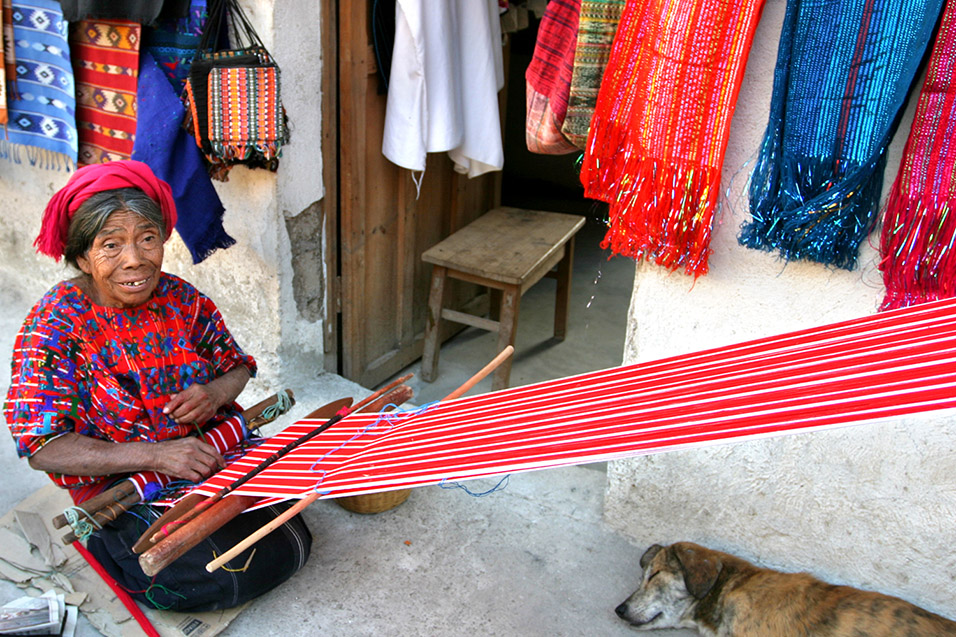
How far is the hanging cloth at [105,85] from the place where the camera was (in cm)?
303

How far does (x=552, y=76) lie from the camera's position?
7.60ft

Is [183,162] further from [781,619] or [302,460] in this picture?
[781,619]

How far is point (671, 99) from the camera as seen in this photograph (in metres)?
2.03

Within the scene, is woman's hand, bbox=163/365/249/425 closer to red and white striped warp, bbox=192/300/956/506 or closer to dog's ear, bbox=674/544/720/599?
red and white striped warp, bbox=192/300/956/506

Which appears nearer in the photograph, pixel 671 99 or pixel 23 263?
pixel 671 99

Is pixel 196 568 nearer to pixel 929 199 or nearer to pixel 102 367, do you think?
pixel 102 367

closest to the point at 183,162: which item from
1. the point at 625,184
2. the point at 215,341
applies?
the point at 215,341

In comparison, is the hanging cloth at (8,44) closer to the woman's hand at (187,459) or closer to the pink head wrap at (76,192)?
the pink head wrap at (76,192)

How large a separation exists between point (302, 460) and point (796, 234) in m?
1.42

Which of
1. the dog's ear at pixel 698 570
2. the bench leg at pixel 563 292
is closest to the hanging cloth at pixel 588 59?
the dog's ear at pixel 698 570

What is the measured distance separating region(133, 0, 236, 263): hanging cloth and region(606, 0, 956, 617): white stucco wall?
5.48 ft

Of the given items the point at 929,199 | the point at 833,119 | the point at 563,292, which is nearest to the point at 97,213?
the point at 833,119

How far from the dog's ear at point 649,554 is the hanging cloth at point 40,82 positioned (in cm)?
284

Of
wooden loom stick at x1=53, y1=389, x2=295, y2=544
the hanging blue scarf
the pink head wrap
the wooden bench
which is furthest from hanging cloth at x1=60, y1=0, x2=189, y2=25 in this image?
wooden loom stick at x1=53, y1=389, x2=295, y2=544
